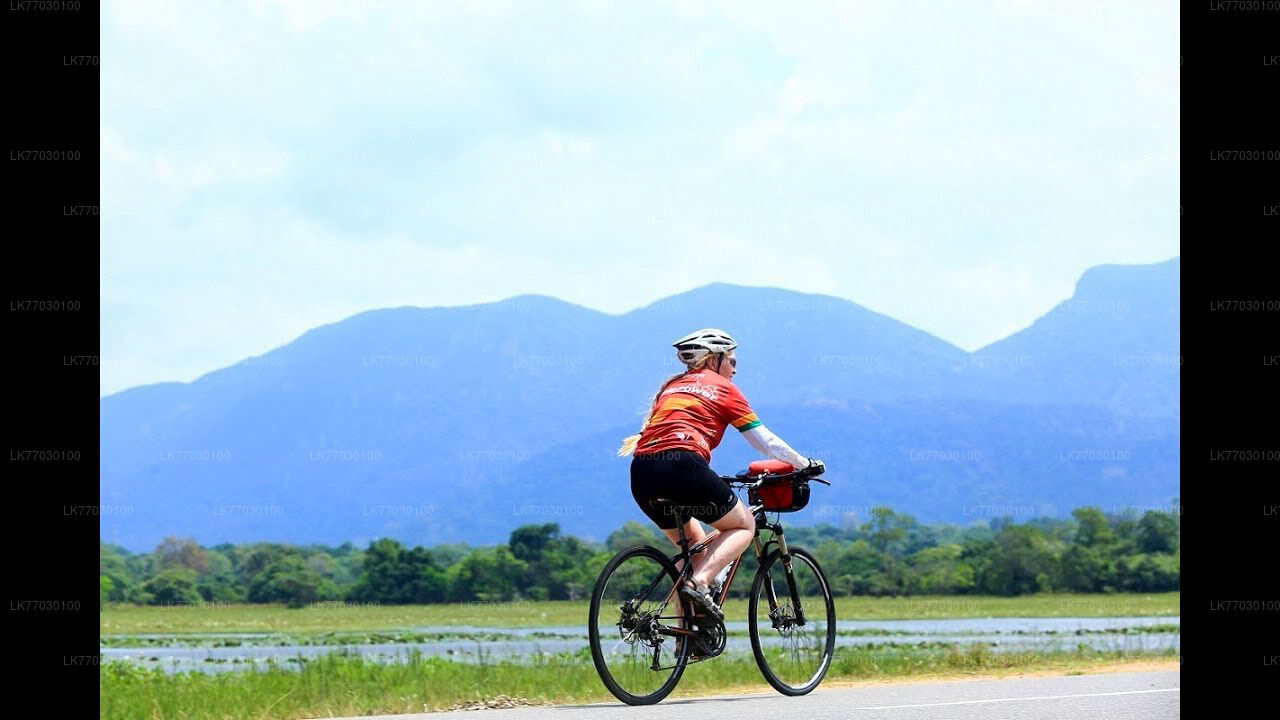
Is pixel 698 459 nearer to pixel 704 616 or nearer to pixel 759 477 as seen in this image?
pixel 759 477

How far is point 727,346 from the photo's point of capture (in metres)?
9.30

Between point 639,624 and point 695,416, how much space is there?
1.26 m

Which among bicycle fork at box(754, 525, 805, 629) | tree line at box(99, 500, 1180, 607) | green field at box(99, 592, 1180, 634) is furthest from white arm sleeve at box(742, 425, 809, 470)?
tree line at box(99, 500, 1180, 607)

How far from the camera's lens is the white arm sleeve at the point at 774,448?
29.2ft

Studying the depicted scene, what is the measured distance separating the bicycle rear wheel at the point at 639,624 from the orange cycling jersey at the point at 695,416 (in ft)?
2.13

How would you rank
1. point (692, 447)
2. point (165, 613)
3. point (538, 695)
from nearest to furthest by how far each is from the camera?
point (692, 447) < point (538, 695) < point (165, 613)

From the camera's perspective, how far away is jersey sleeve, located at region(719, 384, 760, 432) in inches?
353
